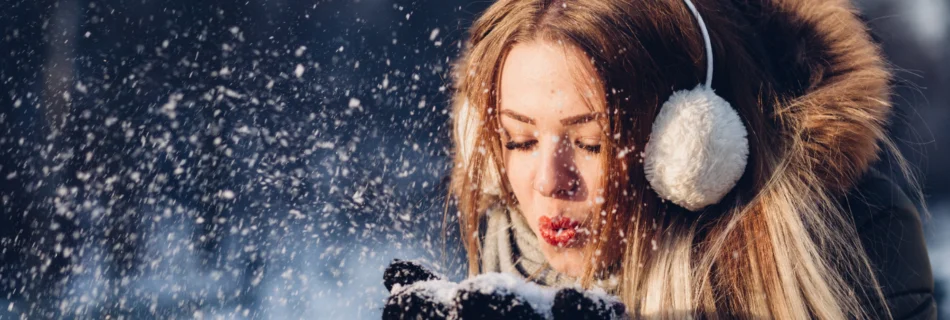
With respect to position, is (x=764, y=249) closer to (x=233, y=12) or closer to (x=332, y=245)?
(x=332, y=245)

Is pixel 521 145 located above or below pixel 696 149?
below

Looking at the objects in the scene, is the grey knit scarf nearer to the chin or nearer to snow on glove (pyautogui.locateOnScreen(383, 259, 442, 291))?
the chin

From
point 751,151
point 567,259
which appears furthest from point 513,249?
point 751,151

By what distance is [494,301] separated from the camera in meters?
1.03

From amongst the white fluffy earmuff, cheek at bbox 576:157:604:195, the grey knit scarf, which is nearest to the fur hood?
the white fluffy earmuff

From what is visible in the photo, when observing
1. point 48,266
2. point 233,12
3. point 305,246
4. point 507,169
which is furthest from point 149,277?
point 507,169

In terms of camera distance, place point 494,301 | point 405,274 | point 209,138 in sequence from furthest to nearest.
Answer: point 209,138, point 405,274, point 494,301

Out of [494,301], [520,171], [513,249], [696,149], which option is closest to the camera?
[494,301]

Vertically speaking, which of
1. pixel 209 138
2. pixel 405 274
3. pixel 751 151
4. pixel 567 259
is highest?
pixel 751 151

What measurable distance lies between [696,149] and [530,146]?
345mm

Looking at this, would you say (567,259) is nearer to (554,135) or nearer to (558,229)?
(558,229)

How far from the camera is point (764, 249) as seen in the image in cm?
141

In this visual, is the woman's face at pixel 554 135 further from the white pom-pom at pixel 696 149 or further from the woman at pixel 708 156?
the white pom-pom at pixel 696 149

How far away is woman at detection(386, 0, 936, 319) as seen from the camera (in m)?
1.37
